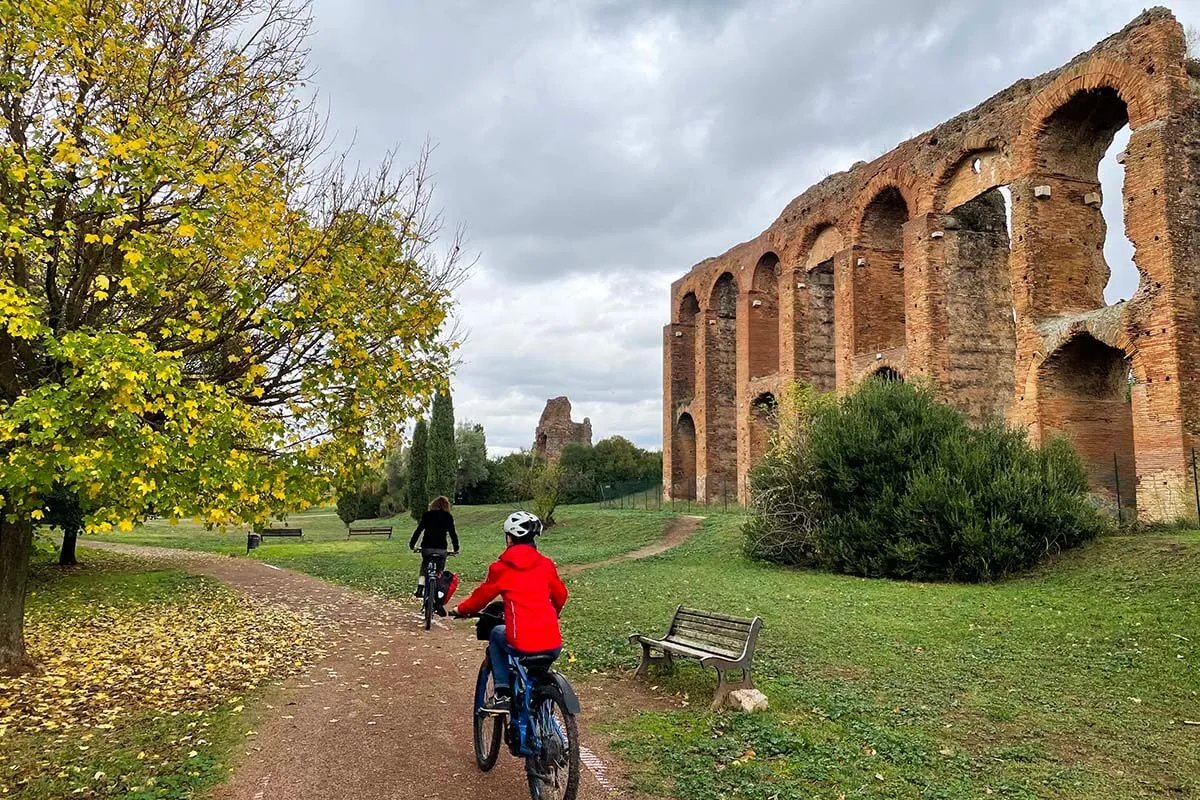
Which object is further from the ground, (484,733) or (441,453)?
(441,453)

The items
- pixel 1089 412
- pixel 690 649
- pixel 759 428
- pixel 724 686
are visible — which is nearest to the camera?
pixel 724 686

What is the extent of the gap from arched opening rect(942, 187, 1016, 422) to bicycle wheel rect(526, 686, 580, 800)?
2261cm

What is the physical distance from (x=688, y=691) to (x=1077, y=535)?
1147cm

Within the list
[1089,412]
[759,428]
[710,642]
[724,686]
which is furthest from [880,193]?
[724,686]

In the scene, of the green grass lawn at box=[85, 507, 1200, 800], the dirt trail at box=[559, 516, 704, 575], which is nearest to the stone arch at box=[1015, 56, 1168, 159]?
the green grass lawn at box=[85, 507, 1200, 800]

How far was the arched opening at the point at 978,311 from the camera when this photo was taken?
2459 cm

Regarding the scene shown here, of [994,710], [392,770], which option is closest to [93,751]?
[392,770]

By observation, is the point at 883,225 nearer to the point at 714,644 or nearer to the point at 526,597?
the point at 714,644

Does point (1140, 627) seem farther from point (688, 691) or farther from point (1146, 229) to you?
point (1146, 229)

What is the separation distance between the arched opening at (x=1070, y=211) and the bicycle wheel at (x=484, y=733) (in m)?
20.3

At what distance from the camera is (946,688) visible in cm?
729

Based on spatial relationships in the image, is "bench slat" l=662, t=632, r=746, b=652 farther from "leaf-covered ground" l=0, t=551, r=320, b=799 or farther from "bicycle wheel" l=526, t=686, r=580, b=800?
"leaf-covered ground" l=0, t=551, r=320, b=799

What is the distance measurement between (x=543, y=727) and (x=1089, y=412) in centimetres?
2080

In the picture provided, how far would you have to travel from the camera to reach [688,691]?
7.27 metres
